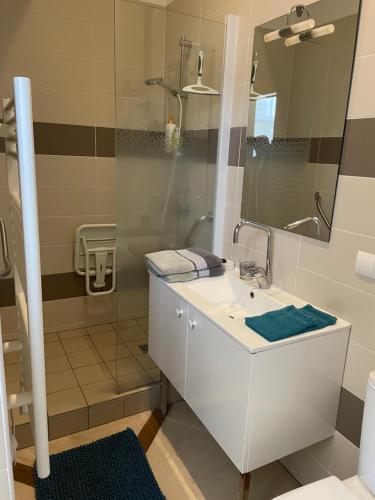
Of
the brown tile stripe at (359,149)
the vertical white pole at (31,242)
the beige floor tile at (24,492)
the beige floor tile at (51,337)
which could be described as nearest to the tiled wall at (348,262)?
the brown tile stripe at (359,149)

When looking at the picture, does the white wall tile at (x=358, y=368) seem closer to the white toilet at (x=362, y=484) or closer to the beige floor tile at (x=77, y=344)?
the white toilet at (x=362, y=484)

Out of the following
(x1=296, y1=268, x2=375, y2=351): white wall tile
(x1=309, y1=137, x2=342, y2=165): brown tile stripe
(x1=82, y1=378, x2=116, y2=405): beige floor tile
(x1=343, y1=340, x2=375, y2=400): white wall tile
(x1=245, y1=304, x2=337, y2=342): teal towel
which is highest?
(x1=309, y1=137, x2=342, y2=165): brown tile stripe

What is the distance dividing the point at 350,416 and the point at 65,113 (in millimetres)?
2442

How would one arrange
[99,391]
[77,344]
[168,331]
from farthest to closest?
[77,344] → [99,391] → [168,331]

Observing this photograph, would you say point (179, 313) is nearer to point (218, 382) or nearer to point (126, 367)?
point (218, 382)

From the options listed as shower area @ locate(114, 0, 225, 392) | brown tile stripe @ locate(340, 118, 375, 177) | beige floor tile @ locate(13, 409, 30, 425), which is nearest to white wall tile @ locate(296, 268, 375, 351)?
brown tile stripe @ locate(340, 118, 375, 177)

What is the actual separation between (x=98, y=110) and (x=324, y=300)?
2.05 metres

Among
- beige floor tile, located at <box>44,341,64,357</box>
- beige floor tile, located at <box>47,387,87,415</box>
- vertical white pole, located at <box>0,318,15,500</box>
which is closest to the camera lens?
vertical white pole, located at <box>0,318,15,500</box>

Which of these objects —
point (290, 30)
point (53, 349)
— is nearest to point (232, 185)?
point (290, 30)

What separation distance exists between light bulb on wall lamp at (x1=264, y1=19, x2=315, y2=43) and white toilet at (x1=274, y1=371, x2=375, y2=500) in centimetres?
132

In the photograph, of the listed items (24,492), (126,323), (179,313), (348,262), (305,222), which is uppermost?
(305,222)

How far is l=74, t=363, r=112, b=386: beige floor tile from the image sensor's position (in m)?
2.34

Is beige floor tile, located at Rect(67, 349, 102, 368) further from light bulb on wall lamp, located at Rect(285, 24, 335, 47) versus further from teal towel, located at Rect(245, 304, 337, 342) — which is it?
light bulb on wall lamp, located at Rect(285, 24, 335, 47)

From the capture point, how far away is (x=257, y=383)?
1.30 m
